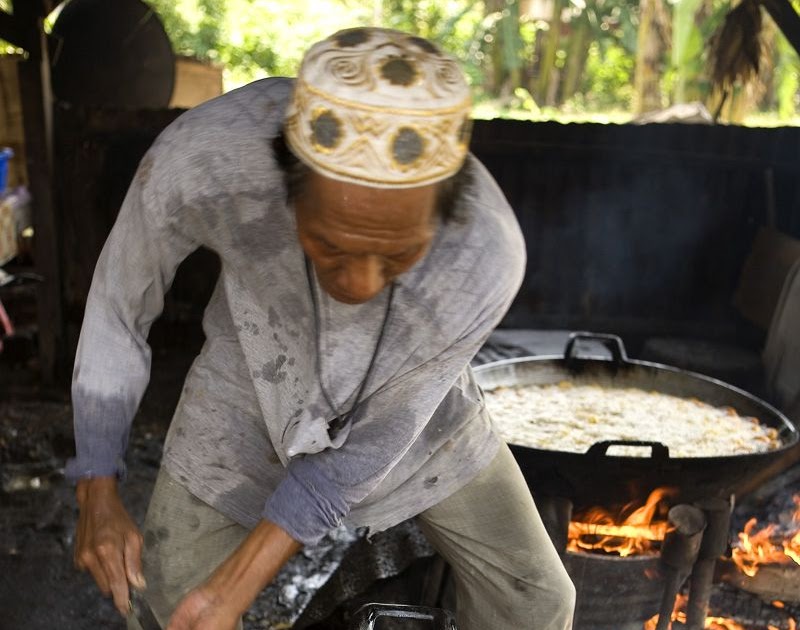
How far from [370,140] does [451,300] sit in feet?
1.53

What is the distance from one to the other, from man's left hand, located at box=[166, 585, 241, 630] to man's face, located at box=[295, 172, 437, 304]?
0.65 metres

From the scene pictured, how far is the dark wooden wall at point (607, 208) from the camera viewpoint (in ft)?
18.4

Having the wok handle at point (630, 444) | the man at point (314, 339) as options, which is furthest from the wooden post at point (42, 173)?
the wok handle at point (630, 444)

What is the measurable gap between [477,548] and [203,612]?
2.65 feet

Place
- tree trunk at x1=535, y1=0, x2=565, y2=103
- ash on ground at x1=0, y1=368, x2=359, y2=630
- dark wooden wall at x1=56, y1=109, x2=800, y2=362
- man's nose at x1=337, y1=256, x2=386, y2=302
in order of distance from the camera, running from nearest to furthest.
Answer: man's nose at x1=337, y1=256, x2=386, y2=302
ash on ground at x1=0, y1=368, x2=359, y2=630
dark wooden wall at x1=56, y1=109, x2=800, y2=362
tree trunk at x1=535, y1=0, x2=565, y2=103

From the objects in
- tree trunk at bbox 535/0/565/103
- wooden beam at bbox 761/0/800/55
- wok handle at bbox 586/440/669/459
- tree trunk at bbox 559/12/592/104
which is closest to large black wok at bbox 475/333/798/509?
wok handle at bbox 586/440/669/459

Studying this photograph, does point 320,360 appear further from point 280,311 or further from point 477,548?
point 477,548

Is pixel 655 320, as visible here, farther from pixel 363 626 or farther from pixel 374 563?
pixel 363 626

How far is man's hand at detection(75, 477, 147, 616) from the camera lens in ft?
6.15

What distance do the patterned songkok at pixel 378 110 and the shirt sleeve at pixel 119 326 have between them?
44 centimetres

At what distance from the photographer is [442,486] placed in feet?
7.48

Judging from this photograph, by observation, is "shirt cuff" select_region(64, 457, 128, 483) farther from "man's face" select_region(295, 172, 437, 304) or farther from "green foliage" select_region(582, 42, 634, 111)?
"green foliage" select_region(582, 42, 634, 111)

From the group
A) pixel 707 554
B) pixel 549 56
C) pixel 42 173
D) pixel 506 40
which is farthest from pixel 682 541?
pixel 549 56

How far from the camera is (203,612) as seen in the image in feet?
5.75
